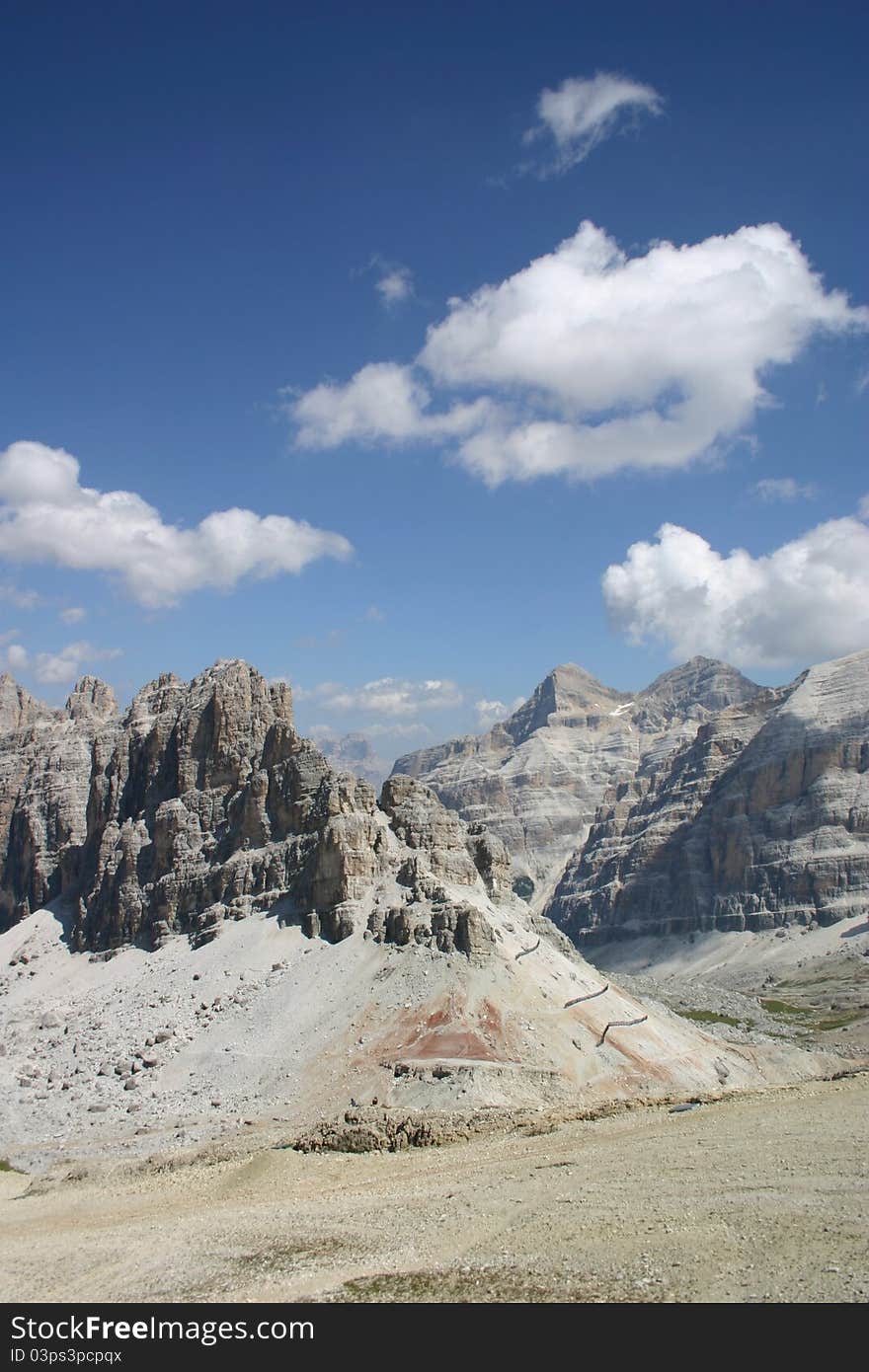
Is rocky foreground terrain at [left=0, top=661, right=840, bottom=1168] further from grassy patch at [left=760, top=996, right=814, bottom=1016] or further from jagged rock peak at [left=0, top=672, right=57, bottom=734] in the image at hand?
grassy patch at [left=760, top=996, right=814, bottom=1016]

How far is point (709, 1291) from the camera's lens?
22.3 metres

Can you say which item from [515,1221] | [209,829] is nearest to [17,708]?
[209,829]

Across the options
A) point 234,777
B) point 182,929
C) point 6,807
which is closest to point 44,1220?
point 182,929

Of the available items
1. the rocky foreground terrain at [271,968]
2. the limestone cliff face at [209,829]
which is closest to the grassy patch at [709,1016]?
the rocky foreground terrain at [271,968]

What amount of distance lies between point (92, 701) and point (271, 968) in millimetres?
88078

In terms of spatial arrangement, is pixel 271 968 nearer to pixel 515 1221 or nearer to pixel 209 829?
pixel 209 829

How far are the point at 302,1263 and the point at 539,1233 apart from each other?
6.56 metres

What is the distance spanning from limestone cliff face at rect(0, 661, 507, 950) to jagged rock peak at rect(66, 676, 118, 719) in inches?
→ 415

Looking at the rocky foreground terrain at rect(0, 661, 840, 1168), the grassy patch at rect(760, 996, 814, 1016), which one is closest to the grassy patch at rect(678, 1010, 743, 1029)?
the grassy patch at rect(760, 996, 814, 1016)

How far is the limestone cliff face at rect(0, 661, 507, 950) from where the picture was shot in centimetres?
9075

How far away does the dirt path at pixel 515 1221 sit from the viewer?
24.2m

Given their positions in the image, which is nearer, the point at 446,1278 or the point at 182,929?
the point at 446,1278
